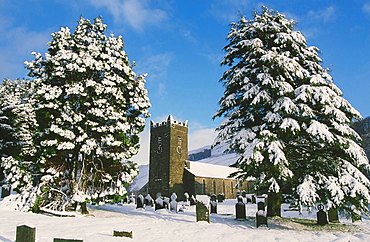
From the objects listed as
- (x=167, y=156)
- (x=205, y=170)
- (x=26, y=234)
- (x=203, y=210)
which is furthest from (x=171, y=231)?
(x=205, y=170)

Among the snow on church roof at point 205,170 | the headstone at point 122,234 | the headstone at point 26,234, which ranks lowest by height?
the headstone at point 122,234

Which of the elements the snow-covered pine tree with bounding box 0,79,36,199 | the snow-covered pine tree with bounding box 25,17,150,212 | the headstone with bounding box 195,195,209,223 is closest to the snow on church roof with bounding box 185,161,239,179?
the snow-covered pine tree with bounding box 0,79,36,199

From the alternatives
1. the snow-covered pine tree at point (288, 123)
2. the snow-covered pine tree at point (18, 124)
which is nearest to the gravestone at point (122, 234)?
the snow-covered pine tree at point (288, 123)

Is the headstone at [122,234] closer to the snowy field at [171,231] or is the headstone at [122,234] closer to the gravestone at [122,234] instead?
the gravestone at [122,234]

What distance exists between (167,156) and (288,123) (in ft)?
105

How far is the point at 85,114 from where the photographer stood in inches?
572

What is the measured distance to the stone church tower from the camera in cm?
4044

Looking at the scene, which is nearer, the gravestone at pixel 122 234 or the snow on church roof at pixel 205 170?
the gravestone at pixel 122 234

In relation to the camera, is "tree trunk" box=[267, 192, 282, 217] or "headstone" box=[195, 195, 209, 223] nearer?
"headstone" box=[195, 195, 209, 223]

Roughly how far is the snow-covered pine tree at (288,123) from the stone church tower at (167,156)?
92.2ft

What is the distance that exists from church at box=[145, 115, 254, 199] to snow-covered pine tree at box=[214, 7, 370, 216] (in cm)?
2824

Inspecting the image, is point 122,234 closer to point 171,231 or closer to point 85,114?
point 171,231

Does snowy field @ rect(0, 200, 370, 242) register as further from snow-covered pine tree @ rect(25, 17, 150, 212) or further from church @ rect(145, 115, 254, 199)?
church @ rect(145, 115, 254, 199)

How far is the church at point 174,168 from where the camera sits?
1598 inches
